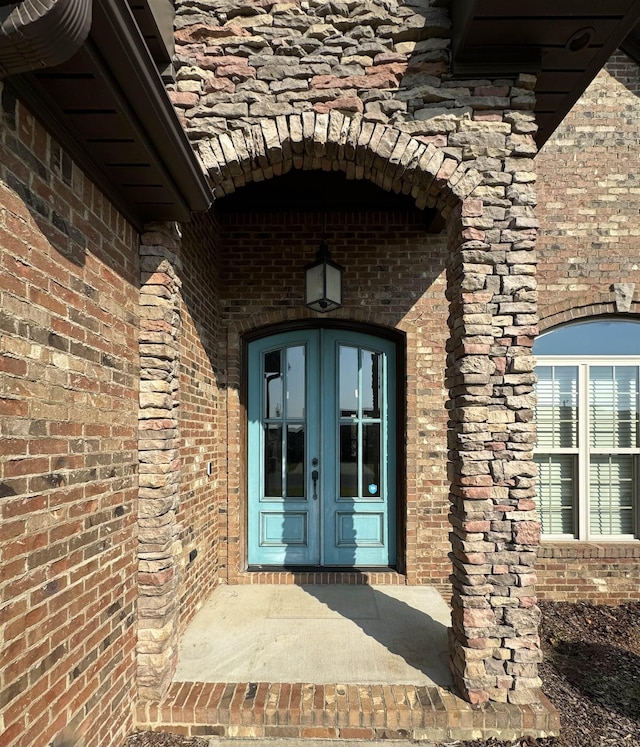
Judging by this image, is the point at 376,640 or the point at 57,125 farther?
the point at 376,640

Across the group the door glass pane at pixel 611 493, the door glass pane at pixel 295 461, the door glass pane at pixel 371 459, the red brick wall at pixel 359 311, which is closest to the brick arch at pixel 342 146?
the red brick wall at pixel 359 311

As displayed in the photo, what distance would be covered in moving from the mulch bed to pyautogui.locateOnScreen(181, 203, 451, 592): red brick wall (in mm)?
1115

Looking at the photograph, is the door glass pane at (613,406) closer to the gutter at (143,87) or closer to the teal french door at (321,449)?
the teal french door at (321,449)

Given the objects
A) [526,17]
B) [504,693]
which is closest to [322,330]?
[526,17]

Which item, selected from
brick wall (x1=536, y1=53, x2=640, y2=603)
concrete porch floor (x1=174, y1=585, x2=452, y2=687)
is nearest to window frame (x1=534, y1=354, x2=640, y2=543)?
brick wall (x1=536, y1=53, x2=640, y2=603)

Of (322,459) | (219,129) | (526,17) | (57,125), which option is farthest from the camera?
(322,459)

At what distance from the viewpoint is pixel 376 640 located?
333 cm

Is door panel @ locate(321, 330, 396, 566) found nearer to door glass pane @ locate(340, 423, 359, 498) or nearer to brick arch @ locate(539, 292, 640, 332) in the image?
door glass pane @ locate(340, 423, 359, 498)

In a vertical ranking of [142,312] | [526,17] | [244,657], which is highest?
[526,17]

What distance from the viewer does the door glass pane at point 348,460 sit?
4738mm

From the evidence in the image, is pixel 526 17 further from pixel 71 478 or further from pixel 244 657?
pixel 244 657

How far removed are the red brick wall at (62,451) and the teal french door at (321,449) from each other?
206 centimetres

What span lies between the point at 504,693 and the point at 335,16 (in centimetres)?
424

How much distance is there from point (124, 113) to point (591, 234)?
14.5 ft
